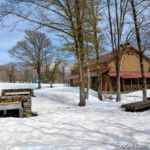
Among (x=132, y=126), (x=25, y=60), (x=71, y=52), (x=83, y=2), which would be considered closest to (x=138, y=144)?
(x=132, y=126)

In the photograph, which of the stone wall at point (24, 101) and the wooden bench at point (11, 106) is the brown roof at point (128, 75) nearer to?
the stone wall at point (24, 101)

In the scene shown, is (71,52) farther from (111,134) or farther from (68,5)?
(111,134)

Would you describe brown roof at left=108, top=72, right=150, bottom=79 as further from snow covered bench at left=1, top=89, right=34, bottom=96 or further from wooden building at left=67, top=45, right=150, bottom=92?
snow covered bench at left=1, top=89, right=34, bottom=96

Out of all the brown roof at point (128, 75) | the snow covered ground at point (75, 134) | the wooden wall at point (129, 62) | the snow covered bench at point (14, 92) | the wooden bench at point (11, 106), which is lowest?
the snow covered ground at point (75, 134)

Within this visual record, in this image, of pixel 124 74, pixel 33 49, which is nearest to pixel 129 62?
pixel 124 74

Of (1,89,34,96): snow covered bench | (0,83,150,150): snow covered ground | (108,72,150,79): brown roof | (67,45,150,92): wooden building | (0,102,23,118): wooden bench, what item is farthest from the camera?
(67,45,150,92): wooden building

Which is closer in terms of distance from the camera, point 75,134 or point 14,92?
point 75,134

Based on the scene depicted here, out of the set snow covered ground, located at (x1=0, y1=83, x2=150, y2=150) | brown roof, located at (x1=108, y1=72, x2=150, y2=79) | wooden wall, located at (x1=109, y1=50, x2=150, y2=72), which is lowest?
snow covered ground, located at (x1=0, y1=83, x2=150, y2=150)

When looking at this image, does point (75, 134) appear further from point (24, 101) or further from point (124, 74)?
point (124, 74)

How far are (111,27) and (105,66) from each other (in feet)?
41.8

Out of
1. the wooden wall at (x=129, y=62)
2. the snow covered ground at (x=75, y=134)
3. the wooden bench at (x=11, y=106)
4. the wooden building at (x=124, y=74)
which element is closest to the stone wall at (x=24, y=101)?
the wooden bench at (x=11, y=106)

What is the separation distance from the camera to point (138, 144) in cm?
376

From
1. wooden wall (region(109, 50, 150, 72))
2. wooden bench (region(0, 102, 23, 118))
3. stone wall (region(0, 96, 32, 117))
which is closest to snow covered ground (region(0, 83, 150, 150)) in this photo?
wooden bench (region(0, 102, 23, 118))

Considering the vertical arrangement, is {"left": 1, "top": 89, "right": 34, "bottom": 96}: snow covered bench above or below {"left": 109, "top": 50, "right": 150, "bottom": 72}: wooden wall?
below
